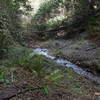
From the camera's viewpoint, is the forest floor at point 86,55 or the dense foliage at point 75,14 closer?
the forest floor at point 86,55

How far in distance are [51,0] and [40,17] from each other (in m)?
3.35

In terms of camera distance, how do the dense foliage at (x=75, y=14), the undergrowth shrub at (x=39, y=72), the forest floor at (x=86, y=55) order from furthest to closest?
the dense foliage at (x=75, y=14) < the forest floor at (x=86, y=55) < the undergrowth shrub at (x=39, y=72)

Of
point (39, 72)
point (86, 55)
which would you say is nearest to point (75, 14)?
point (86, 55)

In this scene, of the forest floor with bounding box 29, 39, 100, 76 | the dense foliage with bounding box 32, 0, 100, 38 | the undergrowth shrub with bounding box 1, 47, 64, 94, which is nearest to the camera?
the undergrowth shrub with bounding box 1, 47, 64, 94

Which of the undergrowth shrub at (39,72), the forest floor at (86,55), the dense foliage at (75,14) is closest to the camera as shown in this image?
the undergrowth shrub at (39,72)

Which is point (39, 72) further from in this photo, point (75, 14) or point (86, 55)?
point (75, 14)

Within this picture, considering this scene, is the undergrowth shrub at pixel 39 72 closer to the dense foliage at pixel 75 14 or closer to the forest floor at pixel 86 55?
the forest floor at pixel 86 55

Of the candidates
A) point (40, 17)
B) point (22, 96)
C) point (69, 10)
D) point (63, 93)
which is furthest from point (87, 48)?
point (40, 17)

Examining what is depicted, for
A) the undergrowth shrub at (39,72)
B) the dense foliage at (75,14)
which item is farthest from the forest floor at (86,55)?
the undergrowth shrub at (39,72)

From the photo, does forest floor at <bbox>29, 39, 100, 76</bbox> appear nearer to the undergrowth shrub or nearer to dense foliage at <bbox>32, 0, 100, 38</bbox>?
dense foliage at <bbox>32, 0, 100, 38</bbox>

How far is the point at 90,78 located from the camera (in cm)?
644

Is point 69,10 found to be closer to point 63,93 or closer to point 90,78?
point 90,78

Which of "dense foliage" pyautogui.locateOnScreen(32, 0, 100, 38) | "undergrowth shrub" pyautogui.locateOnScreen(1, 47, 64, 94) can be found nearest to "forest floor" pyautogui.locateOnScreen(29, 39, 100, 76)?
"dense foliage" pyautogui.locateOnScreen(32, 0, 100, 38)

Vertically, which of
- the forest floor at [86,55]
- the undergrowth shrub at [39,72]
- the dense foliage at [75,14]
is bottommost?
the forest floor at [86,55]
